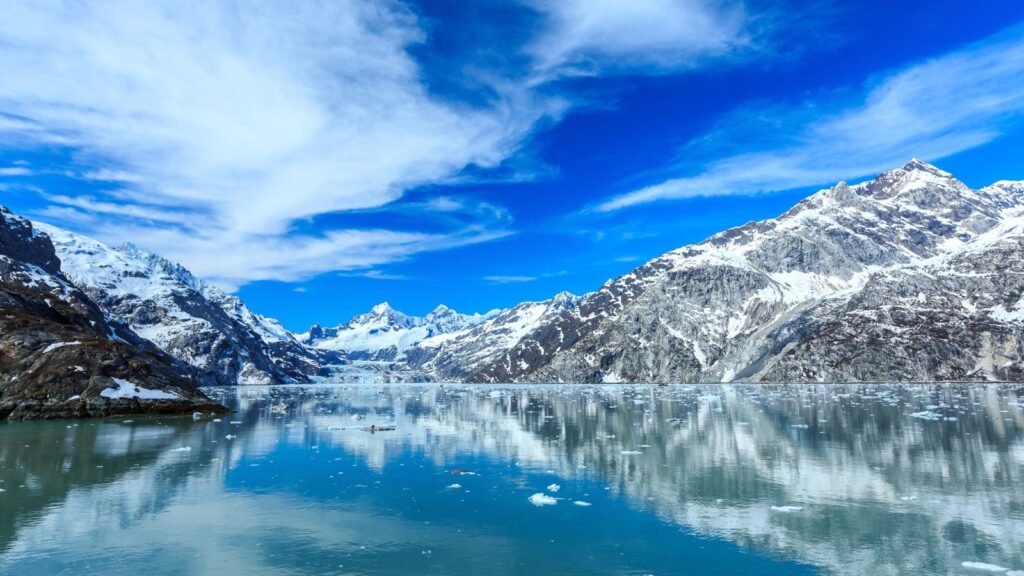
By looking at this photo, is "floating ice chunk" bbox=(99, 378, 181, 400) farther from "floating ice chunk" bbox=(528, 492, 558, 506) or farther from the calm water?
"floating ice chunk" bbox=(528, 492, 558, 506)

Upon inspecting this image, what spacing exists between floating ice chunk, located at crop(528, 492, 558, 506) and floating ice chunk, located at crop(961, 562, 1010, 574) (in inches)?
688

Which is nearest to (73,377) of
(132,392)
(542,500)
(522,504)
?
(132,392)

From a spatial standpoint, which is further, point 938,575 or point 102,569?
point 102,569

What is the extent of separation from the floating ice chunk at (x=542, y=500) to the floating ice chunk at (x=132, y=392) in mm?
83325

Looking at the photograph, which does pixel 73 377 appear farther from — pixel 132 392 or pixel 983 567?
pixel 983 567

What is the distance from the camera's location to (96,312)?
606 ft

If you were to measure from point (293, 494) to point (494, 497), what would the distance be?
11.9 m

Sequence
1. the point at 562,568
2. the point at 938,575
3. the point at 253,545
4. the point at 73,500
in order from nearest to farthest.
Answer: the point at 938,575 → the point at 562,568 → the point at 253,545 → the point at 73,500

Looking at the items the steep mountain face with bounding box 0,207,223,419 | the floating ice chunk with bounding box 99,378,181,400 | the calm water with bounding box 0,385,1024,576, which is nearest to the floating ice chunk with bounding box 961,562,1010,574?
the calm water with bounding box 0,385,1024,576

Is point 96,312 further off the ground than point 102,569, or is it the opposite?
point 96,312

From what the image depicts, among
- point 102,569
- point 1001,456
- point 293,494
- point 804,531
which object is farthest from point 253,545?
point 1001,456

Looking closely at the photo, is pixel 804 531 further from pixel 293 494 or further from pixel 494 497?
pixel 293 494

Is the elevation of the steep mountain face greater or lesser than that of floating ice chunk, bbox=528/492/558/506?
greater

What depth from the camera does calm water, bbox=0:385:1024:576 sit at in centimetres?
2211
